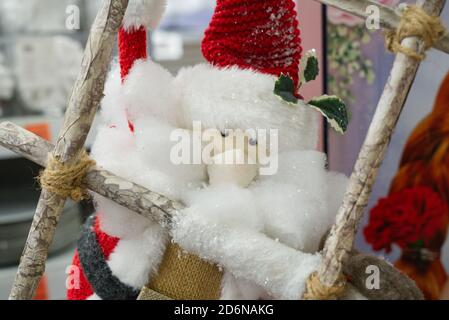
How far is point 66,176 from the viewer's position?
18.9 inches

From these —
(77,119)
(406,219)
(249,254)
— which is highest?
(77,119)

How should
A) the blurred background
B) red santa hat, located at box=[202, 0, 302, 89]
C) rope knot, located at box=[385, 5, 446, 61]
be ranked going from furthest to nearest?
the blurred background → red santa hat, located at box=[202, 0, 302, 89] → rope knot, located at box=[385, 5, 446, 61]

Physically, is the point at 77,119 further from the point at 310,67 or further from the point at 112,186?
the point at 310,67

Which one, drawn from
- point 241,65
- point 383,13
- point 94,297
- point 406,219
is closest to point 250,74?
point 241,65

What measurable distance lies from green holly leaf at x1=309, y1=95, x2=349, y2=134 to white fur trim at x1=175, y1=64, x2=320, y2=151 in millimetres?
23

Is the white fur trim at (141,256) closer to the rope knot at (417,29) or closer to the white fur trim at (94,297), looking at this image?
the white fur trim at (94,297)

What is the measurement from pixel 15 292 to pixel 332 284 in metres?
0.30

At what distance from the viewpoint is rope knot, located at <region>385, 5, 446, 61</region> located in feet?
1.31

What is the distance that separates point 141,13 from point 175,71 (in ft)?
0.62

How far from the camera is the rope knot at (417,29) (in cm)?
40

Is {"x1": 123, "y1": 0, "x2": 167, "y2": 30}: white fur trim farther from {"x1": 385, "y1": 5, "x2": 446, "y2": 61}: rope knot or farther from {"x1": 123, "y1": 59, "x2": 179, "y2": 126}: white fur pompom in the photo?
{"x1": 385, "y1": 5, "x2": 446, "y2": 61}: rope knot

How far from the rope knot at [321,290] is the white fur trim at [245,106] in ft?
0.44

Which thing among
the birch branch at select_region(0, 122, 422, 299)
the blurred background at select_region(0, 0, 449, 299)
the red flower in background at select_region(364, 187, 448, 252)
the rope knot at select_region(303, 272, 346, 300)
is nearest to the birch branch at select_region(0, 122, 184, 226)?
the birch branch at select_region(0, 122, 422, 299)

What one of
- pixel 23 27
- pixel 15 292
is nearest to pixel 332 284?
pixel 15 292
